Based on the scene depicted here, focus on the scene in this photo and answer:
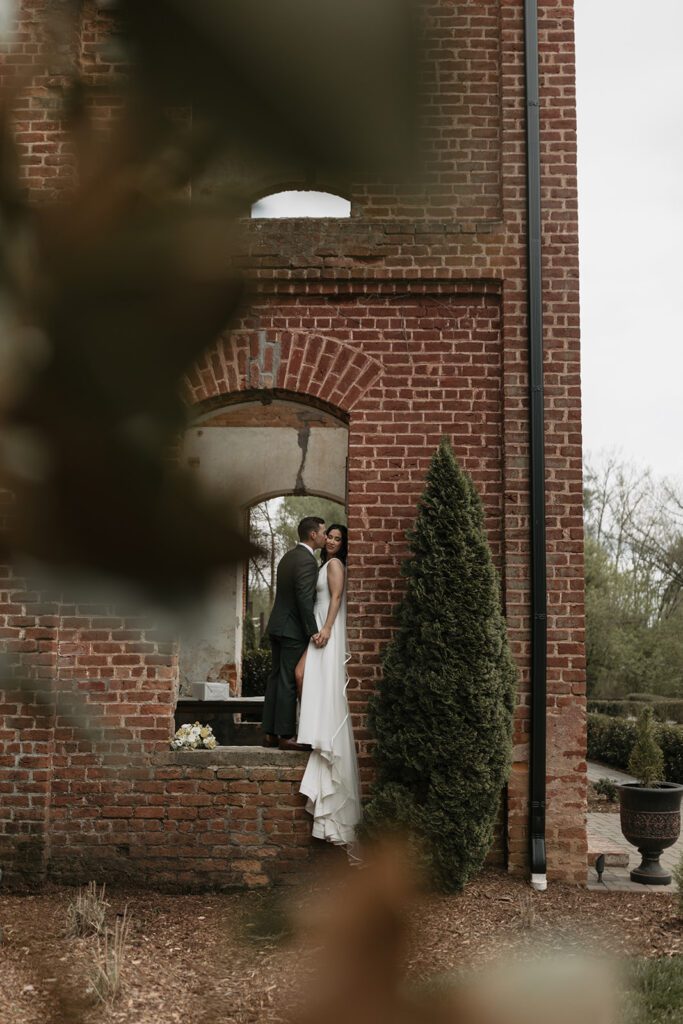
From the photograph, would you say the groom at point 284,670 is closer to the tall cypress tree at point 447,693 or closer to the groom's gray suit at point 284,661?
the groom's gray suit at point 284,661

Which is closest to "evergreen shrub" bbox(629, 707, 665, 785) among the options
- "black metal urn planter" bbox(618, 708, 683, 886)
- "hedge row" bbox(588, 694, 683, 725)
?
"black metal urn planter" bbox(618, 708, 683, 886)

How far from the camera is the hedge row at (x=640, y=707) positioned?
17656 millimetres

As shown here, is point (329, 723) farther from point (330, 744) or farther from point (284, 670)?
point (284, 670)

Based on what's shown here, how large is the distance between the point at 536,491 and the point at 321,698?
69.2 inches

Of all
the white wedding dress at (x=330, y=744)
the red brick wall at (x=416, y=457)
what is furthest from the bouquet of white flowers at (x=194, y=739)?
the white wedding dress at (x=330, y=744)

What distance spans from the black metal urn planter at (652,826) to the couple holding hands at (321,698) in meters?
2.11

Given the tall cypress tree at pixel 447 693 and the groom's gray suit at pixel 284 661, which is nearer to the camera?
the tall cypress tree at pixel 447 693

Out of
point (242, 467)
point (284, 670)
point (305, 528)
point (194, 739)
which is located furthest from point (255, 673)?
point (242, 467)

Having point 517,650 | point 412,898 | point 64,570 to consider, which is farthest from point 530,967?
point 517,650

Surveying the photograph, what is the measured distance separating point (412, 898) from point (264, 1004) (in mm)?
67

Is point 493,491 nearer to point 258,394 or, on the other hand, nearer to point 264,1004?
point 258,394

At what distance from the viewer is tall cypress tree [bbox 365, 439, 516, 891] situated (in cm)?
518

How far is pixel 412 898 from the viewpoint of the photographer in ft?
1.18

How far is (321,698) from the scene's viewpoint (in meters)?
5.76
